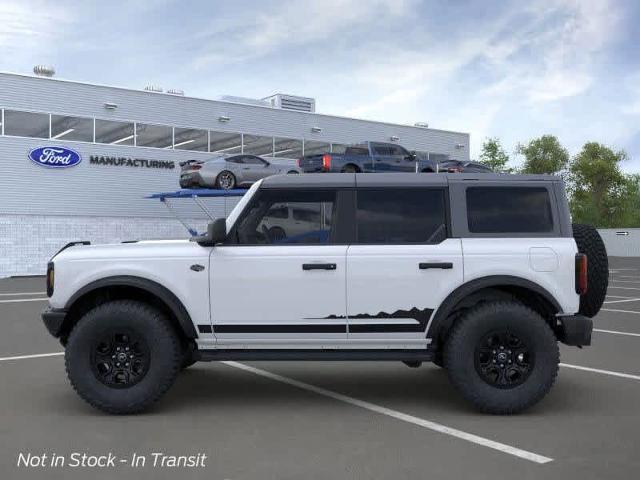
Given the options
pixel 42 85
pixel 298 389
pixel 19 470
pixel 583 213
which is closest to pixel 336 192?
pixel 298 389

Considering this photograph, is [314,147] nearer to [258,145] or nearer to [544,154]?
[258,145]

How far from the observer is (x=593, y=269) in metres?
6.28

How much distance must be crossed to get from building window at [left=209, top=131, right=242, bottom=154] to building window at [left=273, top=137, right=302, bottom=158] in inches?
79.3

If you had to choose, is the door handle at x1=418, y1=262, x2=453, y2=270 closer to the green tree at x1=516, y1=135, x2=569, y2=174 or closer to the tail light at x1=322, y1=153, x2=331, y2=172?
the tail light at x1=322, y1=153, x2=331, y2=172

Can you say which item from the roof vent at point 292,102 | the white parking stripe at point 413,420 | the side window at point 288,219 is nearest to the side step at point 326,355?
the white parking stripe at point 413,420

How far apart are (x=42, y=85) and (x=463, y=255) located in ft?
94.3

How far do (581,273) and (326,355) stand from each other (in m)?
2.19

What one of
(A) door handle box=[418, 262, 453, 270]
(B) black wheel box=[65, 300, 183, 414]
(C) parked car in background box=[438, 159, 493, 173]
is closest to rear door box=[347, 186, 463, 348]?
(A) door handle box=[418, 262, 453, 270]

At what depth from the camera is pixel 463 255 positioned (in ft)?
19.7

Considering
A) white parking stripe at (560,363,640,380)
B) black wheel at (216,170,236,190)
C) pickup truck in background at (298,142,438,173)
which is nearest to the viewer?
white parking stripe at (560,363,640,380)

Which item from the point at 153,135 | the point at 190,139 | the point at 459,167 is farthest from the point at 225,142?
the point at 459,167

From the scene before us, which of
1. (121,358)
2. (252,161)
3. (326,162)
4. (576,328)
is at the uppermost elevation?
(252,161)

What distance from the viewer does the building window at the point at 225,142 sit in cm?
3541

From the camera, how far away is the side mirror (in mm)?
5903
